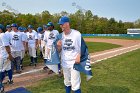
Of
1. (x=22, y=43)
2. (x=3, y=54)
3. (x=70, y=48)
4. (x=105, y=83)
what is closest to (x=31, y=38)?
(x=22, y=43)

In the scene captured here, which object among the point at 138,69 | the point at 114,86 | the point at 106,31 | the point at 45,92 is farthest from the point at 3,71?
the point at 106,31

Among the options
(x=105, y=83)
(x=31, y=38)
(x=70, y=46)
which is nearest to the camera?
(x=70, y=46)

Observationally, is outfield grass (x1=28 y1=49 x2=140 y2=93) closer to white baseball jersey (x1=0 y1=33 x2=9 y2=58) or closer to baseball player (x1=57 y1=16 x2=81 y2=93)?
white baseball jersey (x1=0 y1=33 x2=9 y2=58)

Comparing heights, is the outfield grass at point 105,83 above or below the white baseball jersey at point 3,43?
below

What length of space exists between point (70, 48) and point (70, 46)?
0.05 meters

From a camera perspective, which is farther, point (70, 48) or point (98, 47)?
point (98, 47)

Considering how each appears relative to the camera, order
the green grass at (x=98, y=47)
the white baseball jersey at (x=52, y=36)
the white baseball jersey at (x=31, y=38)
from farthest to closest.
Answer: the green grass at (x=98, y=47), the white baseball jersey at (x=31, y=38), the white baseball jersey at (x=52, y=36)

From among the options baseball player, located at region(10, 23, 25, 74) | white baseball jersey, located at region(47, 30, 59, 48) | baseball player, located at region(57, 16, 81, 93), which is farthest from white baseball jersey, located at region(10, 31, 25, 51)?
baseball player, located at region(57, 16, 81, 93)

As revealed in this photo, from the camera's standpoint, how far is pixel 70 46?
6.58 metres

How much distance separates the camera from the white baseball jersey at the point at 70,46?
21.5ft

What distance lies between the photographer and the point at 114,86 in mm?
9141

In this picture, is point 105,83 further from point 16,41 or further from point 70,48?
point 16,41

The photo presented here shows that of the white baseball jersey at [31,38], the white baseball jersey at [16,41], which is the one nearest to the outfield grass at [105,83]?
the white baseball jersey at [16,41]

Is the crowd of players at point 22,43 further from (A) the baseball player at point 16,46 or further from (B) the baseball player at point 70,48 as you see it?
(B) the baseball player at point 70,48
